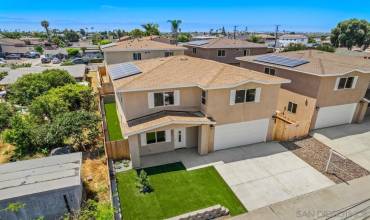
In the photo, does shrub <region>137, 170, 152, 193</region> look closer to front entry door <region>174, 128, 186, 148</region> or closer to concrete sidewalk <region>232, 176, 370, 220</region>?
front entry door <region>174, 128, 186, 148</region>

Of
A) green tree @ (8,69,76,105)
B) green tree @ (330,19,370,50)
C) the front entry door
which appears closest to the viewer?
the front entry door

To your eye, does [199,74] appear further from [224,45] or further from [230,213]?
[224,45]

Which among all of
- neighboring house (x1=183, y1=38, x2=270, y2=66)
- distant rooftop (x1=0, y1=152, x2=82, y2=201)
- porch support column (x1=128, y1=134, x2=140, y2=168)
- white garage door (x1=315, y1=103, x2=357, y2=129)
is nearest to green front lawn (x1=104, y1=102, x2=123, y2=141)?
porch support column (x1=128, y1=134, x2=140, y2=168)

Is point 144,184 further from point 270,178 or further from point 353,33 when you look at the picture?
point 353,33

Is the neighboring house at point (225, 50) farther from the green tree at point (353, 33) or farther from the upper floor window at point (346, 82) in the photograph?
the green tree at point (353, 33)

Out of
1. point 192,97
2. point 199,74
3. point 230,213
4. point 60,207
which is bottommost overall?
point 230,213

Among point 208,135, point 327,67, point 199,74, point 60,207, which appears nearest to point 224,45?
point 327,67
